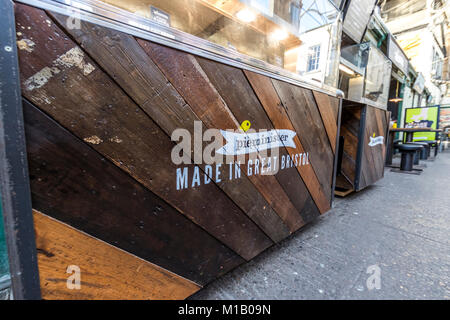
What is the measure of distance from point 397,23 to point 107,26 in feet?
46.5

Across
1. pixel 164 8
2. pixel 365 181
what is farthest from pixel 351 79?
pixel 164 8

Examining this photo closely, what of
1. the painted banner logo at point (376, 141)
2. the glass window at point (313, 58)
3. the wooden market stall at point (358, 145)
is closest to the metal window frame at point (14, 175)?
the wooden market stall at point (358, 145)

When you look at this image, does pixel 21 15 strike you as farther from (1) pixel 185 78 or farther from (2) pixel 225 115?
(2) pixel 225 115

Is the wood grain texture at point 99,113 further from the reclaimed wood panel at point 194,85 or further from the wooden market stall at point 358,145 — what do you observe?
the wooden market stall at point 358,145

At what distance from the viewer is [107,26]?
68cm

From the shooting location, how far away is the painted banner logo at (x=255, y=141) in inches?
43.6

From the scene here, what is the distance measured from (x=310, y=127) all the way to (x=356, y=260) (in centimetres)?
113

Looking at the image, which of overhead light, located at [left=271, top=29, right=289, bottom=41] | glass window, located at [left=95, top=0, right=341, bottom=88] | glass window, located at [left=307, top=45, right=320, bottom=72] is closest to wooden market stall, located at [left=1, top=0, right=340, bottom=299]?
glass window, located at [left=95, top=0, right=341, bottom=88]

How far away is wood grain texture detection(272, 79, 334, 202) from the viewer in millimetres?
1465

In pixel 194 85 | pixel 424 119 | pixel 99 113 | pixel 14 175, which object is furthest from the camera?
pixel 424 119

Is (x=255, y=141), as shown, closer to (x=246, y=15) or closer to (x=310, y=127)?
(x=310, y=127)

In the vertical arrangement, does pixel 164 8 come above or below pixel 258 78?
above

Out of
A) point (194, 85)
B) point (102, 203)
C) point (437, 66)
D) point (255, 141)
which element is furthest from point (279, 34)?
point (437, 66)

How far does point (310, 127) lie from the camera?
1.72 m
